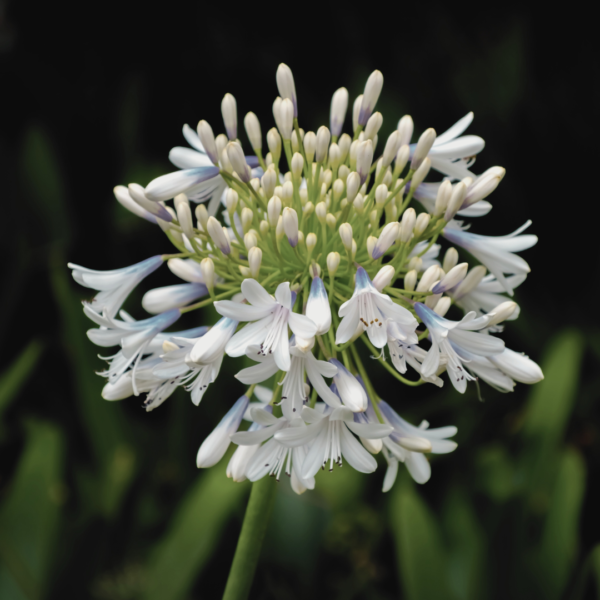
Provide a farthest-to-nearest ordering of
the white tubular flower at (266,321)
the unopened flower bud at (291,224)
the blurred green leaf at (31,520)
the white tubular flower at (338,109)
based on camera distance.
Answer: the blurred green leaf at (31,520), the white tubular flower at (338,109), the unopened flower bud at (291,224), the white tubular flower at (266,321)

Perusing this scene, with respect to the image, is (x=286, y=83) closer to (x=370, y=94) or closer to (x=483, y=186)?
(x=370, y=94)

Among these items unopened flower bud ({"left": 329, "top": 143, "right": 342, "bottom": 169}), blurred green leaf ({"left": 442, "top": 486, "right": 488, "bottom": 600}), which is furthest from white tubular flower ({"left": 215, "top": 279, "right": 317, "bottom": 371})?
blurred green leaf ({"left": 442, "top": 486, "right": 488, "bottom": 600})

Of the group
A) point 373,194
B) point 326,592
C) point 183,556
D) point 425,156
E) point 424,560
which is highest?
point 425,156

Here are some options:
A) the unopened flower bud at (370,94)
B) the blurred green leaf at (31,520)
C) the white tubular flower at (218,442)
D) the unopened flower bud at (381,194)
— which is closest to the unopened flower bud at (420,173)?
the unopened flower bud at (381,194)

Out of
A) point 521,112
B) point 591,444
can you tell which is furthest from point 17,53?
point 591,444

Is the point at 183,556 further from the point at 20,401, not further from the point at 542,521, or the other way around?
the point at 20,401

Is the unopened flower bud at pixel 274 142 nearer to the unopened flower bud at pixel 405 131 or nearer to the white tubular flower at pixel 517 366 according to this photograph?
the unopened flower bud at pixel 405 131
